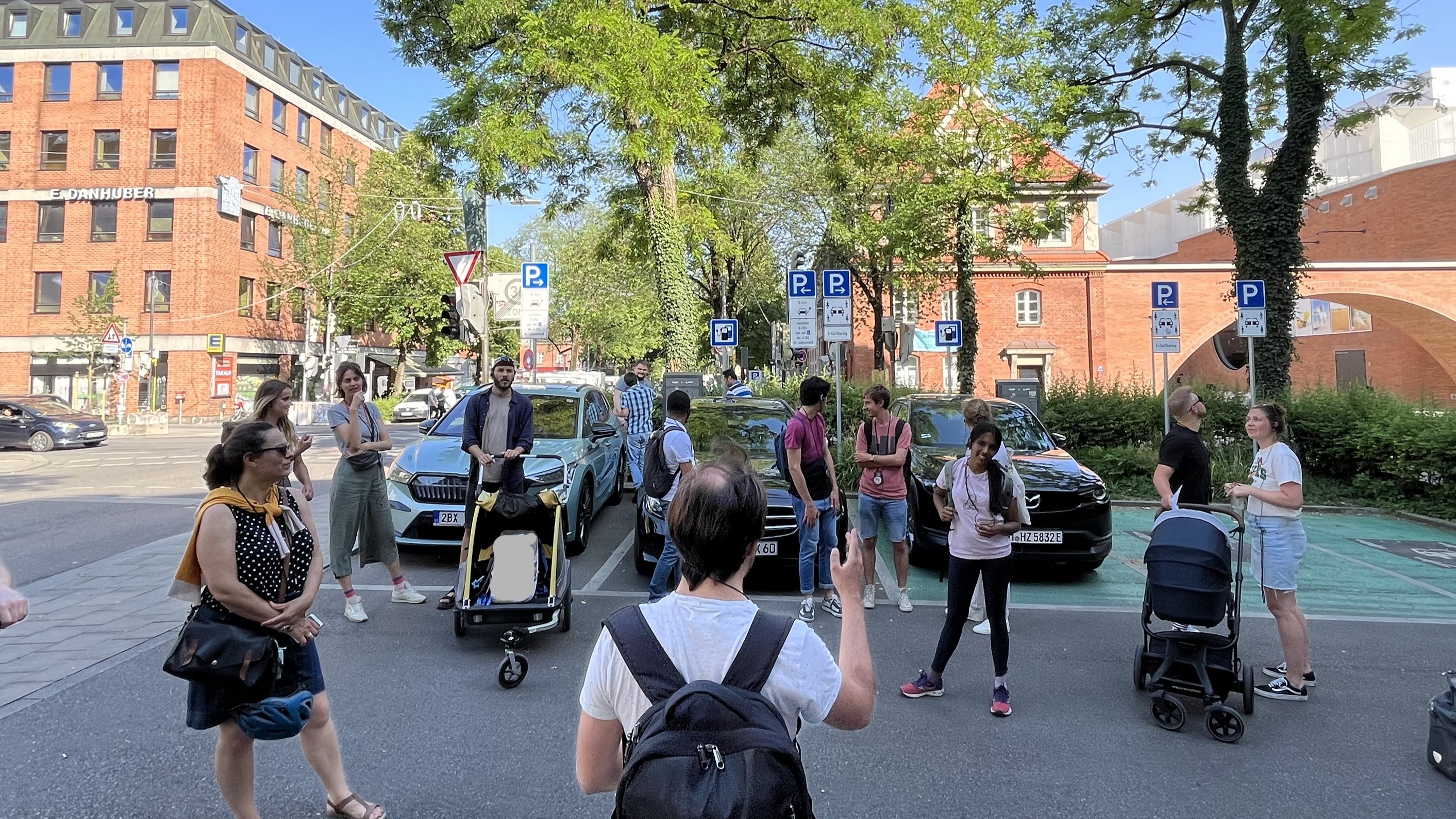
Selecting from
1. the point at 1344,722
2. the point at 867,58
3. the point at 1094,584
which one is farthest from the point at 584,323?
the point at 1344,722

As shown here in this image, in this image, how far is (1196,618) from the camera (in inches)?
166

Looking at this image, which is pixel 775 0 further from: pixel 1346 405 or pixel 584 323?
pixel 584 323

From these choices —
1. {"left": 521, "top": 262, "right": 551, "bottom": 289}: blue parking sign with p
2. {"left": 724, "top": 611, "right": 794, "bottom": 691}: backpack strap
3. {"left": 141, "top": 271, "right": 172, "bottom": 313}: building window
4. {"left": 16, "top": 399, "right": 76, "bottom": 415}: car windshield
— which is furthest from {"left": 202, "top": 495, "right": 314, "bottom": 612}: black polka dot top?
{"left": 141, "top": 271, "right": 172, "bottom": 313}: building window

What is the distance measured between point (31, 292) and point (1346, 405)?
170 ft

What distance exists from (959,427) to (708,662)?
26.1 ft

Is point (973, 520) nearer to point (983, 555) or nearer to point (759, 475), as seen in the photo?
point (983, 555)

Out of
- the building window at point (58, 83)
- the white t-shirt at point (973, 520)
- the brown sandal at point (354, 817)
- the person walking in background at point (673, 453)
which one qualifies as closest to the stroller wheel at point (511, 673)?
the brown sandal at point (354, 817)

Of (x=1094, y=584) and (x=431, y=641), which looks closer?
(x=431, y=641)

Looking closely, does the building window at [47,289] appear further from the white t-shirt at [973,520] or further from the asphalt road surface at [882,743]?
the white t-shirt at [973,520]

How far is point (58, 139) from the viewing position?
40469 mm

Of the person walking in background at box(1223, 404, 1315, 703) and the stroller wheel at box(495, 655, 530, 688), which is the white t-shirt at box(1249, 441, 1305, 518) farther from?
the stroller wheel at box(495, 655, 530, 688)

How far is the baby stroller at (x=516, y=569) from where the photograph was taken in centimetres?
527

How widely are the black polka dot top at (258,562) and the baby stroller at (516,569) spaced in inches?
83.4

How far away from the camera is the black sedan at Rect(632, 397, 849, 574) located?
706 centimetres
